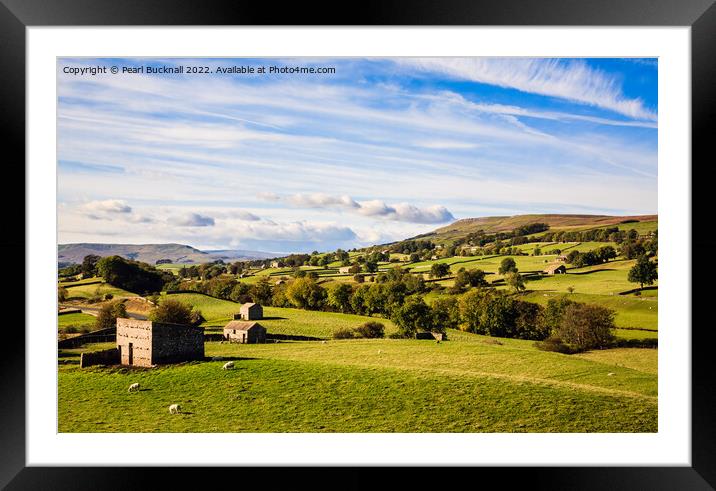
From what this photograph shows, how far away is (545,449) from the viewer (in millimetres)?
4965

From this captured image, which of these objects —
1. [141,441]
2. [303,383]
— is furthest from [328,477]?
[141,441]

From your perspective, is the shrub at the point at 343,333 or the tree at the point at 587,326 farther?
the shrub at the point at 343,333

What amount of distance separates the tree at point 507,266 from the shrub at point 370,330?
5.39 feet

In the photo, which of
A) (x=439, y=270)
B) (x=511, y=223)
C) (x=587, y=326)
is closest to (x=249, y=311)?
(x=439, y=270)

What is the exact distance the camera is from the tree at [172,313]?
5445 millimetres

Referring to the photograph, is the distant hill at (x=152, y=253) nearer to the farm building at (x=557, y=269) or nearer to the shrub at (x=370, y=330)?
the shrub at (x=370, y=330)

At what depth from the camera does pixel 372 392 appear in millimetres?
5348

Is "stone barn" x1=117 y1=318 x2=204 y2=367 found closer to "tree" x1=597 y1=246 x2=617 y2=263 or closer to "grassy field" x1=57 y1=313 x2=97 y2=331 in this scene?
"grassy field" x1=57 y1=313 x2=97 y2=331

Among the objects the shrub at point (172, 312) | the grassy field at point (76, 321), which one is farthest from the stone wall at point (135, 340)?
the grassy field at point (76, 321)

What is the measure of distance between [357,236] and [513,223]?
191cm

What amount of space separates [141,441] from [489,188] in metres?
4.88

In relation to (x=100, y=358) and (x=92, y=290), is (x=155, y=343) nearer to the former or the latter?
(x=100, y=358)
